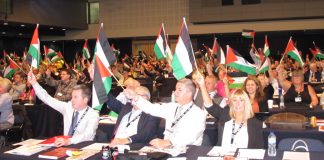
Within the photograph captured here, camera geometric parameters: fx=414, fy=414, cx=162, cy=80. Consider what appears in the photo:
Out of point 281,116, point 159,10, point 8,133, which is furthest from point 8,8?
point 281,116

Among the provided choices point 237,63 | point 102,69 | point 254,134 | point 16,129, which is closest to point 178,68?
point 102,69

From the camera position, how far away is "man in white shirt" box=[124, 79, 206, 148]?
15.4ft

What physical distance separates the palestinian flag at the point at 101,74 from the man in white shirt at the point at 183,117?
37 cm

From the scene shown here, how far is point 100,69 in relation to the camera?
16.8 ft

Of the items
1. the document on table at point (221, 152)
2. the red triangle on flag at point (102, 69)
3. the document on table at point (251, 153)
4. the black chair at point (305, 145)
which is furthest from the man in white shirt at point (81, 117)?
the black chair at point (305, 145)

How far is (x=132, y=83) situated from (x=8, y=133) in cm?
272

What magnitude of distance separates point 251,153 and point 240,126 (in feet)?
2.31

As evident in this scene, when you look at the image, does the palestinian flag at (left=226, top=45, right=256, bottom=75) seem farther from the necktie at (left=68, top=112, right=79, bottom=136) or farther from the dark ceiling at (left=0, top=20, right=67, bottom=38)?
the dark ceiling at (left=0, top=20, right=67, bottom=38)

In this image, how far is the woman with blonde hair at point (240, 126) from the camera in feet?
15.5

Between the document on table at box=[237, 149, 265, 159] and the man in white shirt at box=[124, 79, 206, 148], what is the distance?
2.06ft

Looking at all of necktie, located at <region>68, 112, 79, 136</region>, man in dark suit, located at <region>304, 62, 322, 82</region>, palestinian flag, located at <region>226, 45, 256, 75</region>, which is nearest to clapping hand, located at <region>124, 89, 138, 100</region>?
necktie, located at <region>68, 112, 79, 136</region>

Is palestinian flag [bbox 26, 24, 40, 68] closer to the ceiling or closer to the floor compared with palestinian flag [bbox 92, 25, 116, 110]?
closer to the ceiling

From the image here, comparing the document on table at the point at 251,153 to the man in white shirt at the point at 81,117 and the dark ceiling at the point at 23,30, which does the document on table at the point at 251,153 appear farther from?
the dark ceiling at the point at 23,30

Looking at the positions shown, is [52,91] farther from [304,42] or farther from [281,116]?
[304,42]
